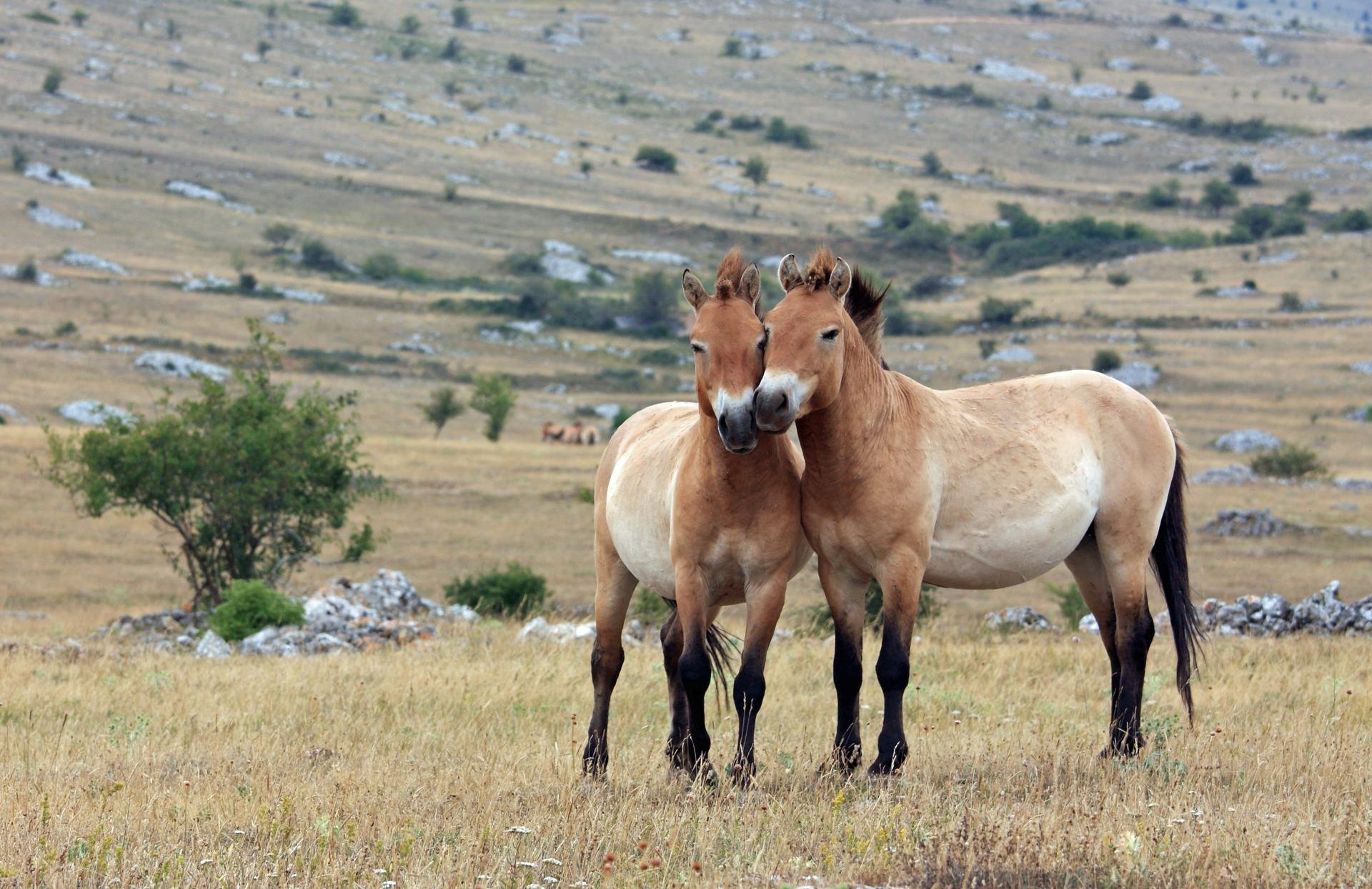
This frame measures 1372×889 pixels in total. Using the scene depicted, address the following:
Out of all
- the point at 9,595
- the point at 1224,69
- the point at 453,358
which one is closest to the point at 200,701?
the point at 9,595

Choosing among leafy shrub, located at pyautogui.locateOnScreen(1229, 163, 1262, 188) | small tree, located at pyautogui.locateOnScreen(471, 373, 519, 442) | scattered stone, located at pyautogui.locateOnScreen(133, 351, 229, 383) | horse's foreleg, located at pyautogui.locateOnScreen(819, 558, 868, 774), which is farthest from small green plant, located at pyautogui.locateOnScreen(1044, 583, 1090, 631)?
leafy shrub, located at pyautogui.locateOnScreen(1229, 163, 1262, 188)

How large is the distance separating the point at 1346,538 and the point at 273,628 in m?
22.7

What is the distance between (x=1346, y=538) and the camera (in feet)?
95.0

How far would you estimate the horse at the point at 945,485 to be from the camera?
294 inches

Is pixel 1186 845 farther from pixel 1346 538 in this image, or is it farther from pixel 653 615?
pixel 1346 538

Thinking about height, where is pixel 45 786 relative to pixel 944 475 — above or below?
below

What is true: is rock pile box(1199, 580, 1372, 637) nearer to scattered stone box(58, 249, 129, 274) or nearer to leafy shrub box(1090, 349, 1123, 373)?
leafy shrub box(1090, 349, 1123, 373)

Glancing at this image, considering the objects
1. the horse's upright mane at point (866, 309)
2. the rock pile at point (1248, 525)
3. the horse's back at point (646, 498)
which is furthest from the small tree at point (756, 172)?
the horse's upright mane at point (866, 309)

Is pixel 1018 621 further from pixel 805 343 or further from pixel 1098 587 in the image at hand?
pixel 805 343

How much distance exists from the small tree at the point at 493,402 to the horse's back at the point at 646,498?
41.9 m

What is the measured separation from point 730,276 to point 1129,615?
11.3ft

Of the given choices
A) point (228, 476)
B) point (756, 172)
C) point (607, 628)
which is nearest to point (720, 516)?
point (607, 628)

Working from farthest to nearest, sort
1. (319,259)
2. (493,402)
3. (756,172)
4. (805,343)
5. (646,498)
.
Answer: (756,172) < (319,259) < (493,402) < (646,498) < (805,343)

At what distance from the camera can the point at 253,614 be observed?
1708cm
